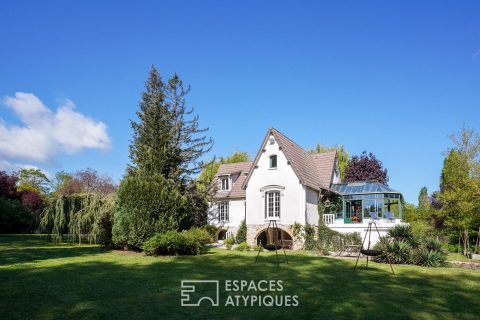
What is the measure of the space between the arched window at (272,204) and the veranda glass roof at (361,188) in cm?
517

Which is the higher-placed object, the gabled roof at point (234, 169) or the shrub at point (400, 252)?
the gabled roof at point (234, 169)

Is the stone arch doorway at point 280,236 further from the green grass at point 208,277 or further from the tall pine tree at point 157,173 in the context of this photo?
the green grass at point 208,277

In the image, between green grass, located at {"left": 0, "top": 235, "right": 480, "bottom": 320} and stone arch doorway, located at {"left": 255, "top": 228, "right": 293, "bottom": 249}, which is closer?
green grass, located at {"left": 0, "top": 235, "right": 480, "bottom": 320}

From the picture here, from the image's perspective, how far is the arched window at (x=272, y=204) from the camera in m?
26.2

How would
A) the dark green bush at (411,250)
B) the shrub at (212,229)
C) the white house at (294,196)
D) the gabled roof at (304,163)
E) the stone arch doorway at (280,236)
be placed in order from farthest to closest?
1. the shrub at (212,229)
2. the gabled roof at (304,163)
3. the stone arch doorway at (280,236)
4. the white house at (294,196)
5. the dark green bush at (411,250)

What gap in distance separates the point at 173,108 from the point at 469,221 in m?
20.7

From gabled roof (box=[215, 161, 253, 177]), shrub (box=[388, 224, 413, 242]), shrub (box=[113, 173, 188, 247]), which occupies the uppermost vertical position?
gabled roof (box=[215, 161, 253, 177])

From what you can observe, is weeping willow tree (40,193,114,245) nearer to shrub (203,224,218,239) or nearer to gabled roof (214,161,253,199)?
→ shrub (203,224,218,239)

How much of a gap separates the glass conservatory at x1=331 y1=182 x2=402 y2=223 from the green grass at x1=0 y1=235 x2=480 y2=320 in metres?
11.8

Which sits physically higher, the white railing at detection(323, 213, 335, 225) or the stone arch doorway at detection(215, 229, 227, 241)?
the white railing at detection(323, 213, 335, 225)

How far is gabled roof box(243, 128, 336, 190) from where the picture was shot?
25766mm

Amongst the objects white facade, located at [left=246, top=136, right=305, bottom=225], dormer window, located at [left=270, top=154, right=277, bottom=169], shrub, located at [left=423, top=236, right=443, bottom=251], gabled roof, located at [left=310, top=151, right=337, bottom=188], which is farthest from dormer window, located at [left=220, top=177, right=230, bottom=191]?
shrub, located at [left=423, top=236, right=443, bottom=251]

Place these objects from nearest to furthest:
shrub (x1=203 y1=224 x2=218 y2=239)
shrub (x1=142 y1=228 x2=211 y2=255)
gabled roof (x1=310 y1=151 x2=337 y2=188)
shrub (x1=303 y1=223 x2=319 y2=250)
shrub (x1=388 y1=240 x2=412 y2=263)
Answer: shrub (x1=388 y1=240 x2=412 y2=263), shrub (x1=142 y1=228 x2=211 y2=255), shrub (x1=303 y1=223 x2=319 y2=250), gabled roof (x1=310 y1=151 x2=337 y2=188), shrub (x1=203 y1=224 x2=218 y2=239)

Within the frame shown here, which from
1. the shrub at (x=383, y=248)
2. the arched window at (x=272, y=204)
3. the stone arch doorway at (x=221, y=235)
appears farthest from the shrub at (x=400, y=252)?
the stone arch doorway at (x=221, y=235)
